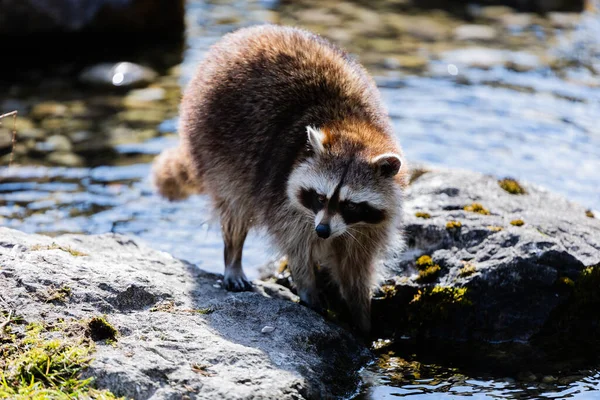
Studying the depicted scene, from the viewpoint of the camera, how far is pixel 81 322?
329 cm

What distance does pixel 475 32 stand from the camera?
948 cm

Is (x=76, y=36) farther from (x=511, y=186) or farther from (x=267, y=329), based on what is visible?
(x=267, y=329)

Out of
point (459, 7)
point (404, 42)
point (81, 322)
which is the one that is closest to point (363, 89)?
point (81, 322)

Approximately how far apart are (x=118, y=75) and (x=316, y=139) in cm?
484

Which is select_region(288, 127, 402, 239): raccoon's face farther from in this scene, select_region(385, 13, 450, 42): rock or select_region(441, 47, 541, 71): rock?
select_region(385, 13, 450, 42): rock

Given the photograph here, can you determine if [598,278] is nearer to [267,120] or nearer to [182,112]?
[267,120]

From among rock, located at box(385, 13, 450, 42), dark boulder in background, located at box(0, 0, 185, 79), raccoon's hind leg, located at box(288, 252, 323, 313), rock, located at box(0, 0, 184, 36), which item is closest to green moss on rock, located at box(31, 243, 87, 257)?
raccoon's hind leg, located at box(288, 252, 323, 313)

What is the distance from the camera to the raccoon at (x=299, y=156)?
3986 millimetres

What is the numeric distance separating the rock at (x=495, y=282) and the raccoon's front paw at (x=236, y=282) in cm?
69

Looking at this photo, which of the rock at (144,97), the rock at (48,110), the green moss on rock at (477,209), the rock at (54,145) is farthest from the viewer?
the rock at (144,97)

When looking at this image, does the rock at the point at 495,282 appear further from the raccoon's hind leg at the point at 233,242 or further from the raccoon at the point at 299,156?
the raccoon's hind leg at the point at 233,242

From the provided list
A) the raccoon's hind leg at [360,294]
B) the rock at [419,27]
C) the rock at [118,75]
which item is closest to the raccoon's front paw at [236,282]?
the raccoon's hind leg at [360,294]

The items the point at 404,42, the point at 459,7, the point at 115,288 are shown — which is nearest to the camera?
the point at 115,288

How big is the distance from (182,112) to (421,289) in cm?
174
